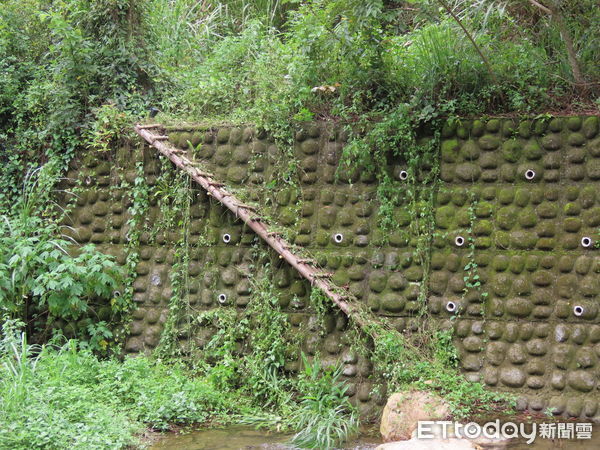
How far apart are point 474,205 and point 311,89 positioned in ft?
5.88

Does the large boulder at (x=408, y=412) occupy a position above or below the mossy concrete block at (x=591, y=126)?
below

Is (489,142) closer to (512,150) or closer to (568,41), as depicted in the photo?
(512,150)

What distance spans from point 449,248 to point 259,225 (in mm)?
1634

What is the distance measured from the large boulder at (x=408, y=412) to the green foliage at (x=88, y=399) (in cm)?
133

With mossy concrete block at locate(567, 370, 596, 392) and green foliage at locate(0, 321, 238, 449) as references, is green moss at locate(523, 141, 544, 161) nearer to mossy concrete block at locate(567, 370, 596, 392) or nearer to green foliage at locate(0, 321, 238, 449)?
mossy concrete block at locate(567, 370, 596, 392)

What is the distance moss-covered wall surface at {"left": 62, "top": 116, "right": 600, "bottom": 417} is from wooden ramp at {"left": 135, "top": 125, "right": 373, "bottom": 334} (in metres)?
0.14

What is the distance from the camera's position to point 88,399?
4898 mm

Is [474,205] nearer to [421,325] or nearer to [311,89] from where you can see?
[421,325]

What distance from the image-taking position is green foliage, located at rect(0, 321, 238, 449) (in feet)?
13.8

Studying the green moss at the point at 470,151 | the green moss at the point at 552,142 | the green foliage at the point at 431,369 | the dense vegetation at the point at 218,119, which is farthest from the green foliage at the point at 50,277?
the green moss at the point at 552,142

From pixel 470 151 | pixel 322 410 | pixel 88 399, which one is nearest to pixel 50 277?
pixel 88 399

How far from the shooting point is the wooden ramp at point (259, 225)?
5485mm

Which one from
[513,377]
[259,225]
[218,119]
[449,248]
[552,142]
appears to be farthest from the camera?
[218,119]

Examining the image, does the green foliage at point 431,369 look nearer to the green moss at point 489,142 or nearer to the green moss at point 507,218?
the green moss at point 507,218
